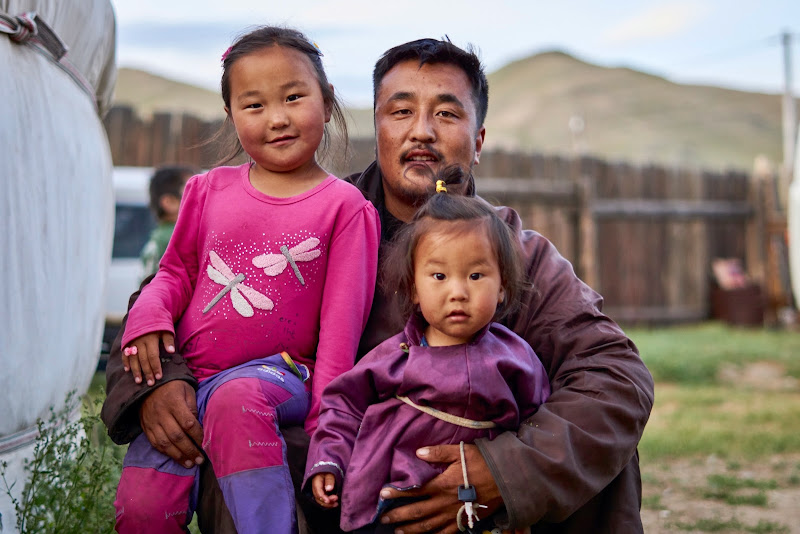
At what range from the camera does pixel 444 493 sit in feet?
7.52

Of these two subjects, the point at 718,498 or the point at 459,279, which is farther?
the point at 718,498

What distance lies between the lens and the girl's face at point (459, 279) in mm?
2271

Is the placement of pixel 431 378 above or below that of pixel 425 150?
below

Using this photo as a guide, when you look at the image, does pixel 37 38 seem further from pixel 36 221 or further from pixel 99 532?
pixel 99 532

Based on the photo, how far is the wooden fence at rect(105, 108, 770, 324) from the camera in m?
11.7

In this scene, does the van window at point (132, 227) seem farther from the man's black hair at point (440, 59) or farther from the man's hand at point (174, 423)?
the man's hand at point (174, 423)

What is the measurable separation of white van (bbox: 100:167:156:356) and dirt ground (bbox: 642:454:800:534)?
5038 mm

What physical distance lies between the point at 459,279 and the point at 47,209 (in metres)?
1.84

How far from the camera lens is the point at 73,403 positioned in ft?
11.8

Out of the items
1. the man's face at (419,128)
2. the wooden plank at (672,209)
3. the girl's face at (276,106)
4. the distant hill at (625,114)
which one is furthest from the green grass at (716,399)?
the distant hill at (625,114)

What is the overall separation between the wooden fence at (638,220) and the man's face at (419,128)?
700 cm

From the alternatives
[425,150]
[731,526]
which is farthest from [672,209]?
[425,150]

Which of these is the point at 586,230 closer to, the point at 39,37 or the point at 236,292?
the point at 39,37

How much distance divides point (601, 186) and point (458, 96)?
33.1 ft
